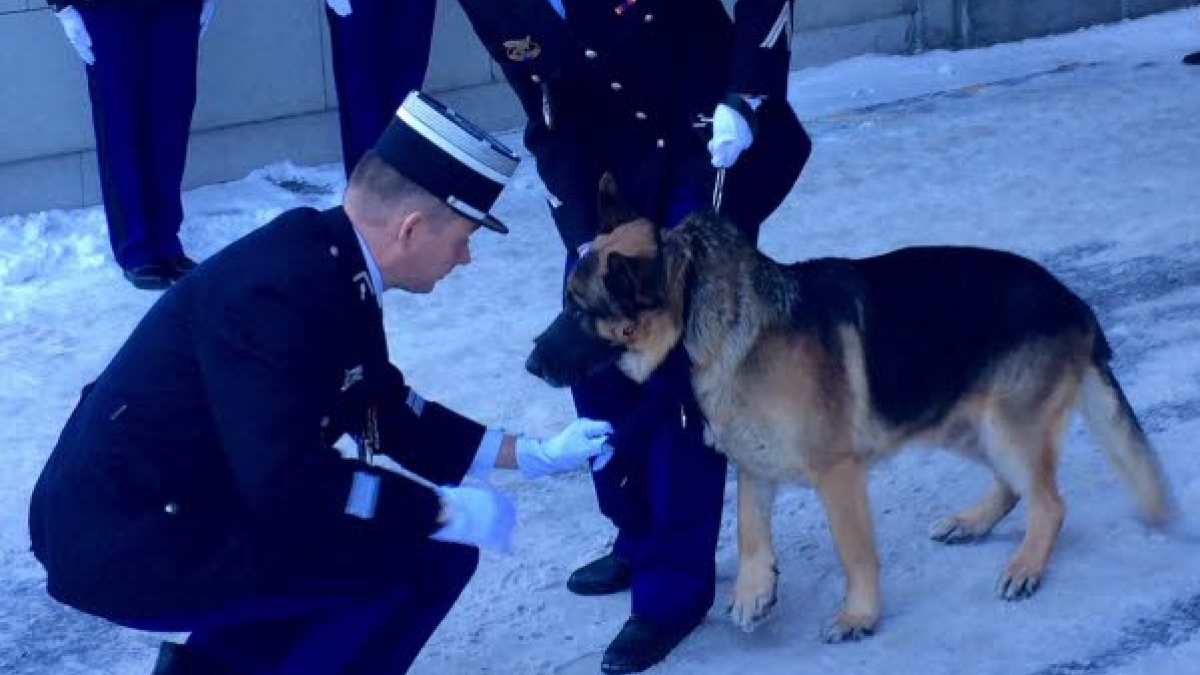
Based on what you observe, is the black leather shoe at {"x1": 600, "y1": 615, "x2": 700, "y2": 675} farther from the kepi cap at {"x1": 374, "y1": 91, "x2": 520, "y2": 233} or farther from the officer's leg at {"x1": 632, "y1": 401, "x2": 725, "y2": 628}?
the kepi cap at {"x1": 374, "y1": 91, "x2": 520, "y2": 233}

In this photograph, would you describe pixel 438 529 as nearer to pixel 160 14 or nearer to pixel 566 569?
pixel 566 569

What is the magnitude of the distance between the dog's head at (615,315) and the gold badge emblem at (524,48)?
49cm

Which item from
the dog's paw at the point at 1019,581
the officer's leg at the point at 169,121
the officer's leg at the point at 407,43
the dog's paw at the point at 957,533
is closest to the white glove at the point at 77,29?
the officer's leg at the point at 169,121

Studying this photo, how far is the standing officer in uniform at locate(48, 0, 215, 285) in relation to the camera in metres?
7.07

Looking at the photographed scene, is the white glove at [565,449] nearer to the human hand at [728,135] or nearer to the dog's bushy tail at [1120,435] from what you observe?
the human hand at [728,135]

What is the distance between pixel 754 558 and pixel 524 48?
1275 mm

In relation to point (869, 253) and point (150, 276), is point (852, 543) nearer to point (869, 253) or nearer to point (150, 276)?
point (869, 253)

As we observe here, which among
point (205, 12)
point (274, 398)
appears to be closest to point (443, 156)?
point (274, 398)

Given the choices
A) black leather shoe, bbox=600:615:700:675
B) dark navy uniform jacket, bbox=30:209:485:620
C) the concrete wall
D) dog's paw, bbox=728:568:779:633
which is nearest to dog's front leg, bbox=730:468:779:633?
dog's paw, bbox=728:568:779:633

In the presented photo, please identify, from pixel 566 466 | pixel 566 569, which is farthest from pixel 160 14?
pixel 566 466

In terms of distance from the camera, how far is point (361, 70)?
26.0 feet

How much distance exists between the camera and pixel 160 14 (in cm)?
718

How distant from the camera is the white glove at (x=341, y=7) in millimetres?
7855

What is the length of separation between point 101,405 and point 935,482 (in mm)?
2526
